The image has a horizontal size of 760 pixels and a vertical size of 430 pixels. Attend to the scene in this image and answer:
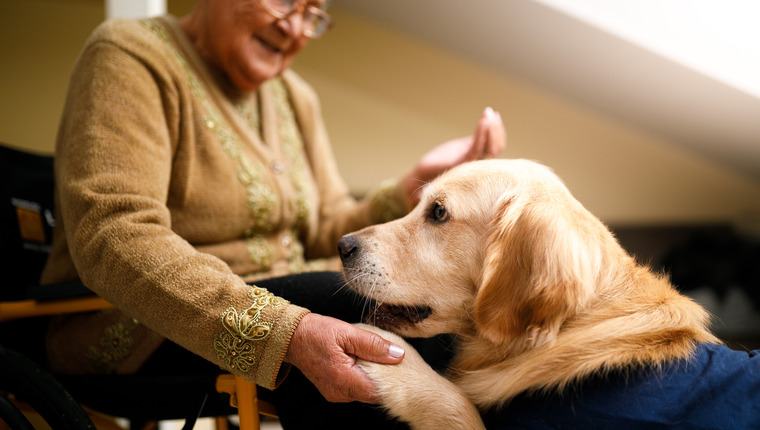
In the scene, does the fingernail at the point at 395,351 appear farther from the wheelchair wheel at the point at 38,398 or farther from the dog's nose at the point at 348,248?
the wheelchair wheel at the point at 38,398

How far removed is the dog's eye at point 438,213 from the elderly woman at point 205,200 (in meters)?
0.20

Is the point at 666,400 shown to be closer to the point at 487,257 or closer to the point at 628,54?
the point at 487,257

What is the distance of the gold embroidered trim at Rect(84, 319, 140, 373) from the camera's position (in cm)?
91

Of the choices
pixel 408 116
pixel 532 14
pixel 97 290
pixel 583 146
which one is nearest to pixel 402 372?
pixel 97 290

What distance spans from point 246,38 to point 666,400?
964 millimetres

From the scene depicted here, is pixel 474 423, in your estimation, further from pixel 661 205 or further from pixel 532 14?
pixel 661 205

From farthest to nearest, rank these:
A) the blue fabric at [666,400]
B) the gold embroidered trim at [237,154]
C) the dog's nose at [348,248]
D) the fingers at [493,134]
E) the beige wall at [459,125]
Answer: the beige wall at [459,125], the fingers at [493,134], the gold embroidered trim at [237,154], the dog's nose at [348,248], the blue fabric at [666,400]

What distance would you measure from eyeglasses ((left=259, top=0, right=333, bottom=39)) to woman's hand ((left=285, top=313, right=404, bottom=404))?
2.18 ft

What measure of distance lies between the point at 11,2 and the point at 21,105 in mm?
418

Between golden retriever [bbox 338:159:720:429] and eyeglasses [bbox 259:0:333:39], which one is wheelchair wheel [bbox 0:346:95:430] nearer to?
golden retriever [bbox 338:159:720:429]

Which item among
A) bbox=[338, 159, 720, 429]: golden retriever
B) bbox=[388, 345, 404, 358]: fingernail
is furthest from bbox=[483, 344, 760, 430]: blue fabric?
bbox=[388, 345, 404, 358]: fingernail


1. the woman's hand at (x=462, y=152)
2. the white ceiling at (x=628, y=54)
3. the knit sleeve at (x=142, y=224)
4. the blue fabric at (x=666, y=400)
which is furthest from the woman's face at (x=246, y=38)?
the white ceiling at (x=628, y=54)

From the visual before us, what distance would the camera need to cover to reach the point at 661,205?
2.86 metres

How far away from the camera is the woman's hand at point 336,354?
68 cm
